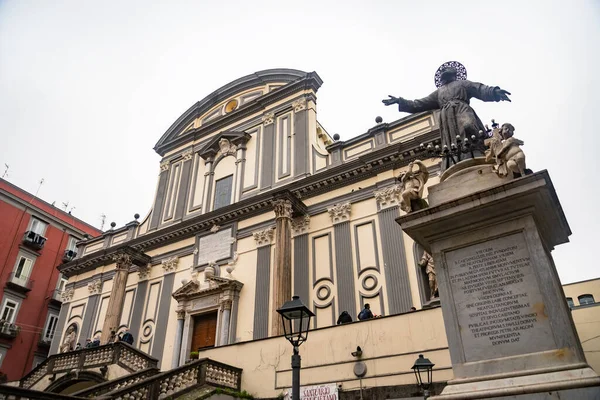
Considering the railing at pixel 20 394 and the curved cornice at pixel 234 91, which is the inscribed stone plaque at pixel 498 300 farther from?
the curved cornice at pixel 234 91

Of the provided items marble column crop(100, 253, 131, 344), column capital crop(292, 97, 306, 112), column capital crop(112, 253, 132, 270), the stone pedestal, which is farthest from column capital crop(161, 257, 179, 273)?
the stone pedestal

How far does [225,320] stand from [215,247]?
3.91m

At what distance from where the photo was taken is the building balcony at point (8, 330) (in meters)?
25.9

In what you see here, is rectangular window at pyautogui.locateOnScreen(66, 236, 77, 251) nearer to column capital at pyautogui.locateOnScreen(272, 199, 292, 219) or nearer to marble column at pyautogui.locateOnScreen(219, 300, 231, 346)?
marble column at pyautogui.locateOnScreen(219, 300, 231, 346)

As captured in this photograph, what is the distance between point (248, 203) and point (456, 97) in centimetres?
1438

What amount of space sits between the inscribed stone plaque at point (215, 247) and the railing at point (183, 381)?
8.10 meters

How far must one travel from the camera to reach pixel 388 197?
54.5 feet

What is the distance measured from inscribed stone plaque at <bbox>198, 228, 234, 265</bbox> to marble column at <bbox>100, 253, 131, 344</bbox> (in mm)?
4250

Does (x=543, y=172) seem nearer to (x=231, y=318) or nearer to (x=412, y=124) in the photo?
(x=412, y=124)

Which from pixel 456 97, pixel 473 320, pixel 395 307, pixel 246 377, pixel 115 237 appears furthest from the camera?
pixel 115 237

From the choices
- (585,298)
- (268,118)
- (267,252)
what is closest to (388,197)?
(267,252)

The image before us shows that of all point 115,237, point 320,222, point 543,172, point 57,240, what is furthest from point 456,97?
point 57,240

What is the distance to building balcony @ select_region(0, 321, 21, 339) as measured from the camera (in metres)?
25.9

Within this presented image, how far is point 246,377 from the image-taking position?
40.3 feet
